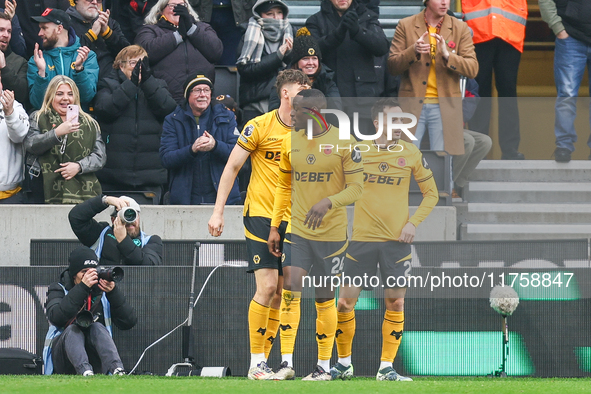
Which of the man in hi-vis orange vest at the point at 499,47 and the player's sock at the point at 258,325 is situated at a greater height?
the man in hi-vis orange vest at the point at 499,47

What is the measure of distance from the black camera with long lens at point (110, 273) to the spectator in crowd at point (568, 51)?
476 cm

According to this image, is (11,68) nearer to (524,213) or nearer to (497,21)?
(497,21)

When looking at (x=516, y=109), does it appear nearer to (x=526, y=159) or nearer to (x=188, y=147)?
(x=526, y=159)

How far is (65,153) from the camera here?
9016 millimetres

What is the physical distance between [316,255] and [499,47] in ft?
14.5

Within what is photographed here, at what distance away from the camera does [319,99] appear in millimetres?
6688

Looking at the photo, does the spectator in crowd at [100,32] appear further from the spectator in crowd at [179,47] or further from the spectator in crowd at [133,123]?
the spectator in crowd at [133,123]

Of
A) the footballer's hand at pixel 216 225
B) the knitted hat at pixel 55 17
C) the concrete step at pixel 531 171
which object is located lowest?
the footballer's hand at pixel 216 225

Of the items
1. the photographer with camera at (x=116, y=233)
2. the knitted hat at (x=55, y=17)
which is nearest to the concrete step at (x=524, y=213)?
the photographer with camera at (x=116, y=233)

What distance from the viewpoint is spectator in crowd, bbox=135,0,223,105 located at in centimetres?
978

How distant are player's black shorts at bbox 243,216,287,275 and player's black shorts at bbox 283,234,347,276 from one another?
0.11 meters

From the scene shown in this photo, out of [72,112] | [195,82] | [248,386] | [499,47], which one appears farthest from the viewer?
[499,47]

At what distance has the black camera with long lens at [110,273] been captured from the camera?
7.12 metres

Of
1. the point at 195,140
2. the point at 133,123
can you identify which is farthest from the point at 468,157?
the point at 133,123
